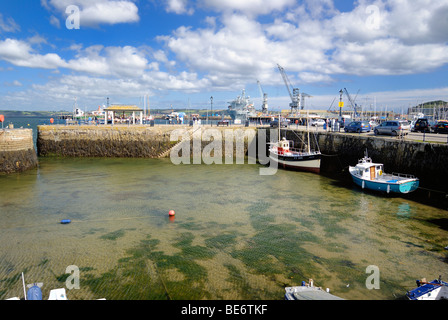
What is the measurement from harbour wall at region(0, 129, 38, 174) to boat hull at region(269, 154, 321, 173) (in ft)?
81.0

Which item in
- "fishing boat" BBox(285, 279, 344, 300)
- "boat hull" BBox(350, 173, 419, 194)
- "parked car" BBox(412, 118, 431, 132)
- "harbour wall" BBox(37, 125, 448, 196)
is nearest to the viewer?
"fishing boat" BBox(285, 279, 344, 300)

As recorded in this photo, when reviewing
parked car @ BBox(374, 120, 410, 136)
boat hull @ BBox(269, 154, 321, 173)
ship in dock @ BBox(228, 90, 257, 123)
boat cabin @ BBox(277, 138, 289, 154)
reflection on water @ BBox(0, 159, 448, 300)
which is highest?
ship in dock @ BBox(228, 90, 257, 123)

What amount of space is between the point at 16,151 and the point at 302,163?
26981 mm

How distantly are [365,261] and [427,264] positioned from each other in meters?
2.14

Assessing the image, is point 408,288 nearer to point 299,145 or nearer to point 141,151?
point 299,145

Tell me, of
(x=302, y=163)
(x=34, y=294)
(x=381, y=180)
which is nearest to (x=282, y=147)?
(x=302, y=163)

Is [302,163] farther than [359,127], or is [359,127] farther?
[359,127]

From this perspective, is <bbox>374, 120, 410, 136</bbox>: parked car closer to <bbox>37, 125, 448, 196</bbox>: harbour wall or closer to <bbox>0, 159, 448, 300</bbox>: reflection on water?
<bbox>37, 125, 448, 196</bbox>: harbour wall

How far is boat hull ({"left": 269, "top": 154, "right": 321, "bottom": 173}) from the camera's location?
26656 millimetres

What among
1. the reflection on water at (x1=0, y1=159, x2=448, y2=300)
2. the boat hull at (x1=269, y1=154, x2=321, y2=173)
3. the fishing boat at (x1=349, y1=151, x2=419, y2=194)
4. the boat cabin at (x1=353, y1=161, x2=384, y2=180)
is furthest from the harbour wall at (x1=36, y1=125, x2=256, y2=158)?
the fishing boat at (x1=349, y1=151, x2=419, y2=194)

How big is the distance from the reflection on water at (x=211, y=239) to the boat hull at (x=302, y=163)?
5159mm

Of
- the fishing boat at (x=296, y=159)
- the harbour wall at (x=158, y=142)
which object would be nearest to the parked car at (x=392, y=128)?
the harbour wall at (x=158, y=142)

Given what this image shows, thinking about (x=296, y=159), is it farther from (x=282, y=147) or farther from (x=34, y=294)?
(x=34, y=294)

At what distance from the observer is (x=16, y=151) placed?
1025 inches
